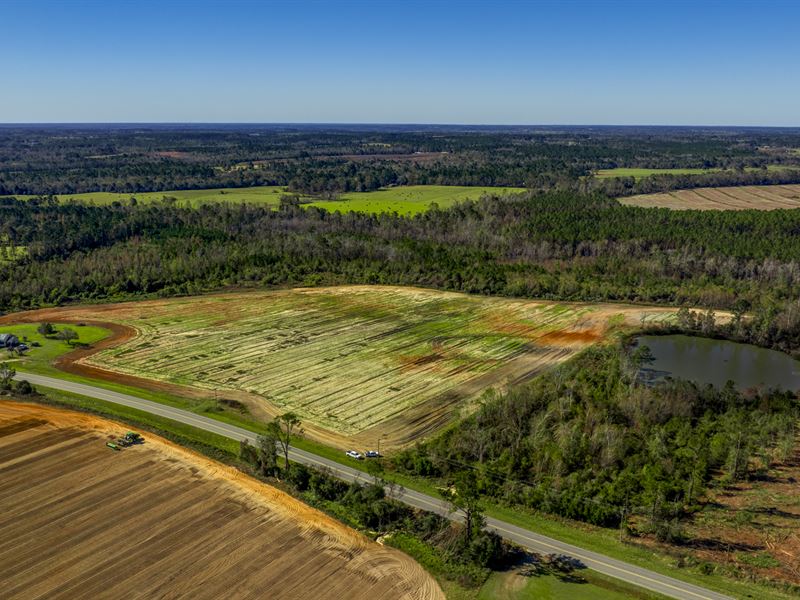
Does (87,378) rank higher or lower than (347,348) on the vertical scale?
lower

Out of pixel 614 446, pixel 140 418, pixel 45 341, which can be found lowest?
pixel 140 418

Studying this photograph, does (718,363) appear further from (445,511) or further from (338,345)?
(445,511)

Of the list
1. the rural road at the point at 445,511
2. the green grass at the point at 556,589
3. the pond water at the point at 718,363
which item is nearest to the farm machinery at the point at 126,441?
the rural road at the point at 445,511

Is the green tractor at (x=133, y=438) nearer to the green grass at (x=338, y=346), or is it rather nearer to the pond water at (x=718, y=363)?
the green grass at (x=338, y=346)

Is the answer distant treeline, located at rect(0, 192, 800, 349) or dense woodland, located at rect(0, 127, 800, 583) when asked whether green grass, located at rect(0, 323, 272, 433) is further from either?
distant treeline, located at rect(0, 192, 800, 349)

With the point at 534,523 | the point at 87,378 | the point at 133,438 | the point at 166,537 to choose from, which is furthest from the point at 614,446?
the point at 87,378

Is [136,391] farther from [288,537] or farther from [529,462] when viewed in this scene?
[529,462]
